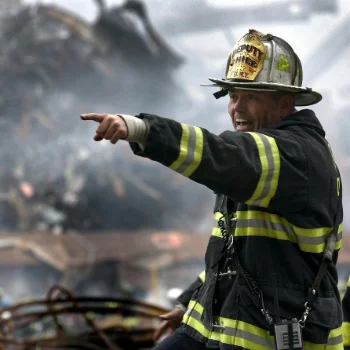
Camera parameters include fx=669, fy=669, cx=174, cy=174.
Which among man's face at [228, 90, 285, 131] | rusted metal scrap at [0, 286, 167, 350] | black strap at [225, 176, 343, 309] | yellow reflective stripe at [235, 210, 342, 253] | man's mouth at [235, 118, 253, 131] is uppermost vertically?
man's face at [228, 90, 285, 131]

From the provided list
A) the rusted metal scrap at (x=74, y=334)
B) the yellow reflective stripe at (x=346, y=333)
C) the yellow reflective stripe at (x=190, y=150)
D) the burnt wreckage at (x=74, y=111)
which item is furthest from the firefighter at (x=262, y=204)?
the burnt wreckage at (x=74, y=111)

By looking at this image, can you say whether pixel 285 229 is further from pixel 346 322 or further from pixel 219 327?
pixel 346 322

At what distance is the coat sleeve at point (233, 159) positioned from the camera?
188cm

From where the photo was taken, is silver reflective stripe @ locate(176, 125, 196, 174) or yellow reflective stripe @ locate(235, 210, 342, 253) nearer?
silver reflective stripe @ locate(176, 125, 196, 174)

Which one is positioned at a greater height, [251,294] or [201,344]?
[251,294]

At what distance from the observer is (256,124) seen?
2.39 m

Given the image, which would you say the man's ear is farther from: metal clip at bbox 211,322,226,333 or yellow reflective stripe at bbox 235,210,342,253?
metal clip at bbox 211,322,226,333

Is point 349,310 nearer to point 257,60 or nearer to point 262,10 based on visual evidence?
point 257,60

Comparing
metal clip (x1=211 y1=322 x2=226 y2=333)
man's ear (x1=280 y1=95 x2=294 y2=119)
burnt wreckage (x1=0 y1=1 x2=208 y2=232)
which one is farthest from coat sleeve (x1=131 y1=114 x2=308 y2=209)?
burnt wreckage (x1=0 y1=1 x2=208 y2=232)

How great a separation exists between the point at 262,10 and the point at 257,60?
19.4 ft

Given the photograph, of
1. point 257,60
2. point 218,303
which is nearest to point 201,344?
point 218,303

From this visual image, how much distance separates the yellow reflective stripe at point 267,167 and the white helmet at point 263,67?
37 cm

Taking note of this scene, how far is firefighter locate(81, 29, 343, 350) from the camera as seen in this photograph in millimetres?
1918

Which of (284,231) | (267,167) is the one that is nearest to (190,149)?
(267,167)
